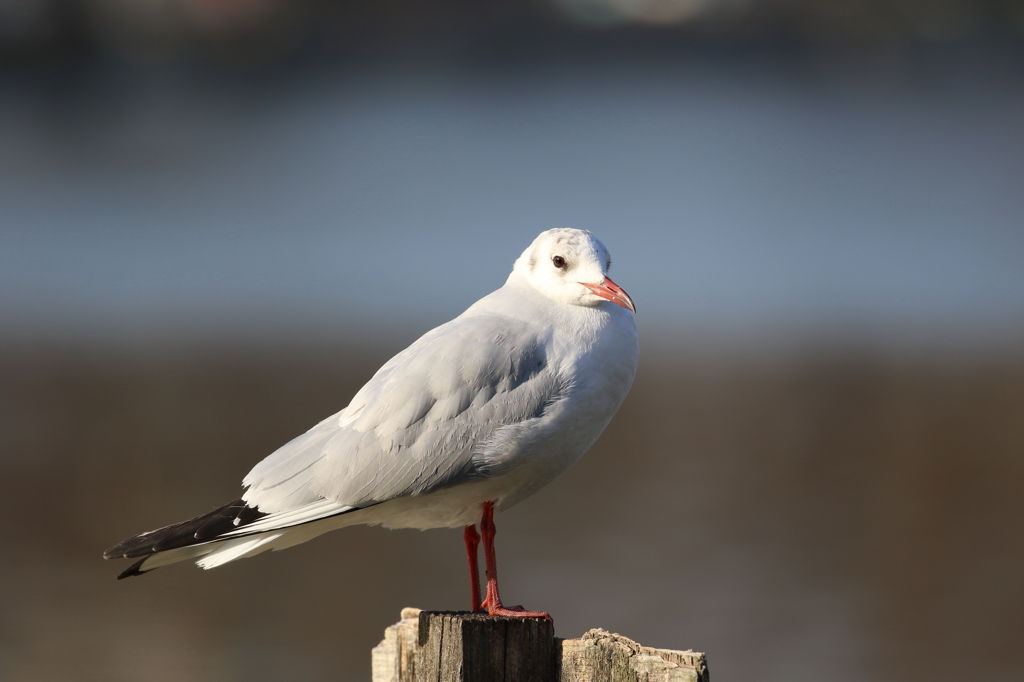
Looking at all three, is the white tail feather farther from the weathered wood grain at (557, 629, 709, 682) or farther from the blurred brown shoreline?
the blurred brown shoreline

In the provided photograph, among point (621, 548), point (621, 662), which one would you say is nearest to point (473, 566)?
point (621, 662)

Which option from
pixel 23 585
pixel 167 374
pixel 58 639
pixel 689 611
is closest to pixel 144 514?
pixel 23 585

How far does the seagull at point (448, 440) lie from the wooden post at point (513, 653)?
0.88ft

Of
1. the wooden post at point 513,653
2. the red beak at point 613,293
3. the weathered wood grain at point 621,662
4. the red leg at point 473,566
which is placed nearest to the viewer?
the weathered wood grain at point 621,662

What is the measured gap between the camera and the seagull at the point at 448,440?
3391 millimetres

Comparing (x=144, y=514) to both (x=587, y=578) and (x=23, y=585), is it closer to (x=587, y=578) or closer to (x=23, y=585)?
(x=23, y=585)

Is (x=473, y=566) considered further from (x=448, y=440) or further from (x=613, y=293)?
(x=613, y=293)

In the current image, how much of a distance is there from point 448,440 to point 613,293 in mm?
745

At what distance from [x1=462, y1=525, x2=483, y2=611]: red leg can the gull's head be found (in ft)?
2.99

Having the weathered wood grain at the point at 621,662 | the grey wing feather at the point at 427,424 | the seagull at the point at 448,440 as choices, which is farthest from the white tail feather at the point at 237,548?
the weathered wood grain at the point at 621,662

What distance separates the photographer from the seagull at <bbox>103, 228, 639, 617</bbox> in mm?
3391

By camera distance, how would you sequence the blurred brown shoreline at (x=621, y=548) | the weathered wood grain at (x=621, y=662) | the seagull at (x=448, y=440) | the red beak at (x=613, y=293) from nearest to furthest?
the weathered wood grain at (x=621, y=662), the seagull at (x=448, y=440), the red beak at (x=613, y=293), the blurred brown shoreline at (x=621, y=548)

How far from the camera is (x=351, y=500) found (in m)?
3.40

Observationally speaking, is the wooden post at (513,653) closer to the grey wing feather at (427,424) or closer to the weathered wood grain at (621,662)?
the weathered wood grain at (621,662)
